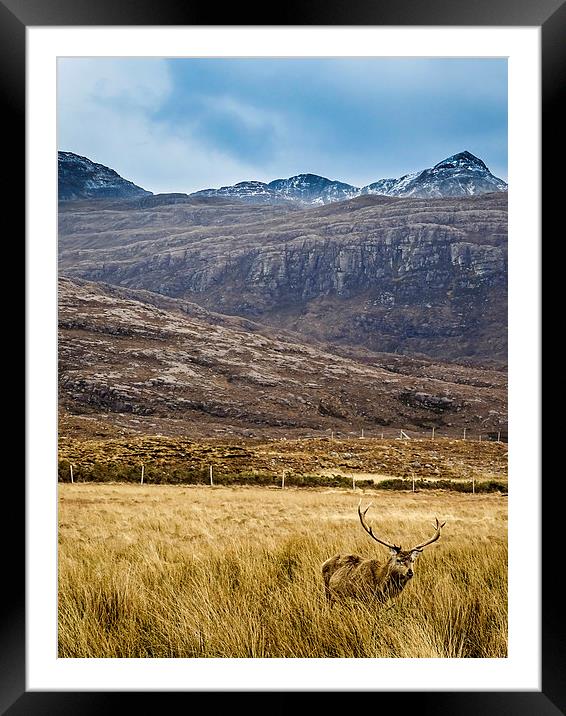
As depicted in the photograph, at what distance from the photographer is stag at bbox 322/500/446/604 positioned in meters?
1.95

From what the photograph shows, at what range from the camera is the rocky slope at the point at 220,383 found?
76.5ft

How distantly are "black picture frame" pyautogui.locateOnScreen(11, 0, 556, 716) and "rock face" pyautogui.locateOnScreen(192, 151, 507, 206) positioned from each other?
3007 centimetres

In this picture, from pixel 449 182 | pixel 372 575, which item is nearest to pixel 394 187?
pixel 449 182

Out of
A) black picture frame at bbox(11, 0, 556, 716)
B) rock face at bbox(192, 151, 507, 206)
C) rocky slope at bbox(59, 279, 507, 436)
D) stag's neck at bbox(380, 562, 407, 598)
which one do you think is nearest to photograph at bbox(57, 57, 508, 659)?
stag's neck at bbox(380, 562, 407, 598)

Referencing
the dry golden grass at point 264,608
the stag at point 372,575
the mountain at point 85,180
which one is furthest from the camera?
the mountain at point 85,180

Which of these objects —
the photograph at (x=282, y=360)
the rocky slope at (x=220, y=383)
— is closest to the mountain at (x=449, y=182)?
the photograph at (x=282, y=360)

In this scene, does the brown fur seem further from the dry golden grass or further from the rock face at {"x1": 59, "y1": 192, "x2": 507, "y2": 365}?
the rock face at {"x1": 59, "y1": 192, "x2": 507, "y2": 365}

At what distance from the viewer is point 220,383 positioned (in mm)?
26781

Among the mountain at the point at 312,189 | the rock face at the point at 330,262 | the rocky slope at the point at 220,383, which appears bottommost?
the rocky slope at the point at 220,383

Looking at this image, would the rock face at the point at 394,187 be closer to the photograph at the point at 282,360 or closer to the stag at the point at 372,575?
the photograph at the point at 282,360

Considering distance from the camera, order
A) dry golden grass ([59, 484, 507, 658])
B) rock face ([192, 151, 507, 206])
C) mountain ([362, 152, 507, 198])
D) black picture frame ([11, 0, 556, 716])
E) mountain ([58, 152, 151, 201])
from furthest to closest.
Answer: rock face ([192, 151, 507, 206]) < mountain ([362, 152, 507, 198]) < mountain ([58, 152, 151, 201]) < dry golden grass ([59, 484, 507, 658]) < black picture frame ([11, 0, 556, 716])

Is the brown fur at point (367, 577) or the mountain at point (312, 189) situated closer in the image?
the brown fur at point (367, 577)
